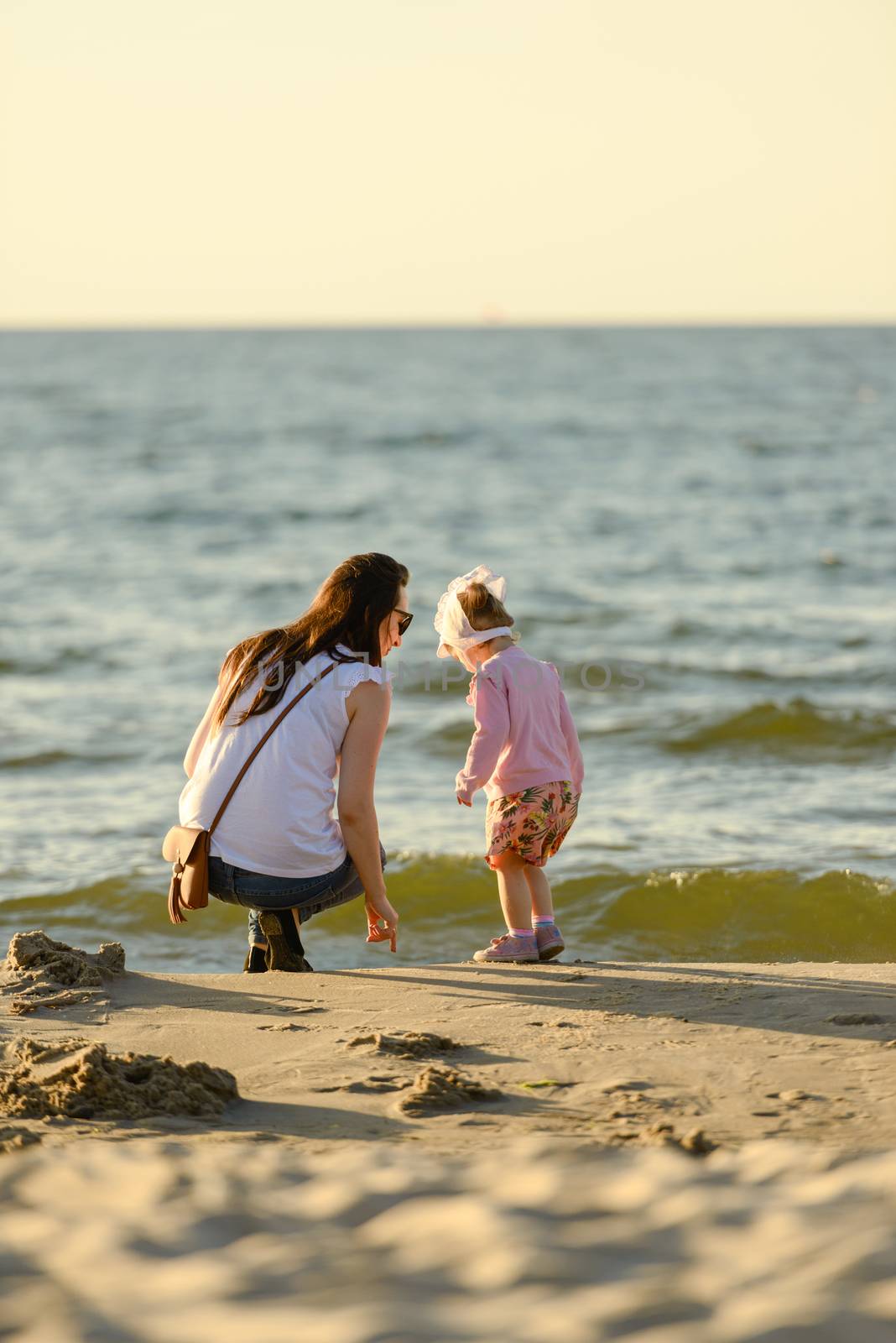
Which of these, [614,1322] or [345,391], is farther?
[345,391]

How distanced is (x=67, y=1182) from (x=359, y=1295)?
72 cm

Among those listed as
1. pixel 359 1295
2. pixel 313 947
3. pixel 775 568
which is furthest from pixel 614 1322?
pixel 775 568

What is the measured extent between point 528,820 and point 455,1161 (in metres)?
1.80

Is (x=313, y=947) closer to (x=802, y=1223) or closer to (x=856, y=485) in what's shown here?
(x=802, y=1223)

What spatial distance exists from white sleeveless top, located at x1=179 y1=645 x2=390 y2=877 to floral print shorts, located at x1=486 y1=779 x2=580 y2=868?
1.97ft

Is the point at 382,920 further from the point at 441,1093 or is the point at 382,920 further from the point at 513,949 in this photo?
the point at 441,1093

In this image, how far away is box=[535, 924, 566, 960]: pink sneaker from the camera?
4523 millimetres

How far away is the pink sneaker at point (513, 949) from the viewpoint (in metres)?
4.48

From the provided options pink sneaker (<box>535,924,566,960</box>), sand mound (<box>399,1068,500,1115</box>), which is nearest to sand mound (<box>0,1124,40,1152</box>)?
sand mound (<box>399,1068,500,1115</box>)

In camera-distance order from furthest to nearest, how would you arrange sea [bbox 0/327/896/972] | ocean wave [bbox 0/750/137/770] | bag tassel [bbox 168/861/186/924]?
ocean wave [bbox 0/750/137/770], sea [bbox 0/327/896/972], bag tassel [bbox 168/861/186/924]

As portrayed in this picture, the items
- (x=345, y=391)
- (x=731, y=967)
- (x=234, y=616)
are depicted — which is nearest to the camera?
(x=731, y=967)

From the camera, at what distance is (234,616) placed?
42.2 feet

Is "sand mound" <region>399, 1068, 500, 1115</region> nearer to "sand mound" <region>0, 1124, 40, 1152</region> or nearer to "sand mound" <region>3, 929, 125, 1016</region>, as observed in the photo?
"sand mound" <region>0, 1124, 40, 1152</region>

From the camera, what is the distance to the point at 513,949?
4484mm
